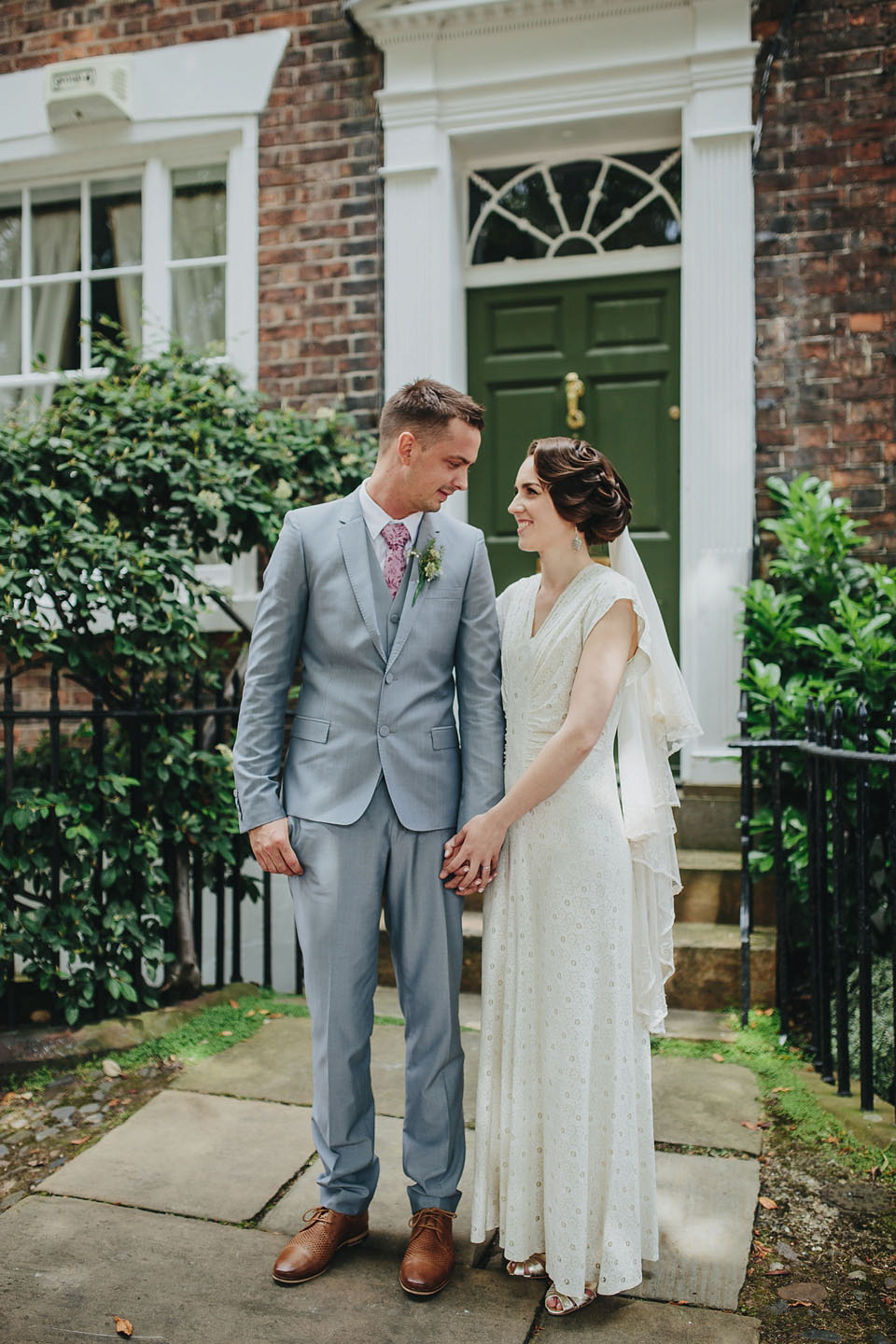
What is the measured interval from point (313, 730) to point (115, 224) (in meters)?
4.87

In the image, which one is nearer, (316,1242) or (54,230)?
(316,1242)

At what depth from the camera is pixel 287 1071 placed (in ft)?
11.9

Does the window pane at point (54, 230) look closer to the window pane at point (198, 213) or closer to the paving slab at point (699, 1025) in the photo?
the window pane at point (198, 213)

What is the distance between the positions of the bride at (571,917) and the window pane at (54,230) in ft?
16.0

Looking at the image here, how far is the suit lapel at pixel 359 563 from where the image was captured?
8.09 feet

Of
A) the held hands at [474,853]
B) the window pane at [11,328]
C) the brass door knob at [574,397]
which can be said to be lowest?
the held hands at [474,853]

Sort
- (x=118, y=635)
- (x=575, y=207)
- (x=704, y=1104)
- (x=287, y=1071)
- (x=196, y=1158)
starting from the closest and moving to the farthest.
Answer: (x=196, y=1158), (x=704, y=1104), (x=287, y=1071), (x=118, y=635), (x=575, y=207)

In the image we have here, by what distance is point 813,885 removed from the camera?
11.9 ft

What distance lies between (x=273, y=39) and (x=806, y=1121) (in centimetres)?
564

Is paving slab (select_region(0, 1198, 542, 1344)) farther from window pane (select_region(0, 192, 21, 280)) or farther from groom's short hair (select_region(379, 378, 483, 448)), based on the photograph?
window pane (select_region(0, 192, 21, 280))

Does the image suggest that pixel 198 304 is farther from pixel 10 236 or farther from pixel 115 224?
pixel 10 236

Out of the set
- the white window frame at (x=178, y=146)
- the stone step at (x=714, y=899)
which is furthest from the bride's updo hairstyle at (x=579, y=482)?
the white window frame at (x=178, y=146)

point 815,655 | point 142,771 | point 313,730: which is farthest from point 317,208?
point 313,730

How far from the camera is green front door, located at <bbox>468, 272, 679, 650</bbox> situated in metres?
5.41
